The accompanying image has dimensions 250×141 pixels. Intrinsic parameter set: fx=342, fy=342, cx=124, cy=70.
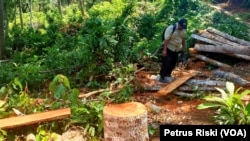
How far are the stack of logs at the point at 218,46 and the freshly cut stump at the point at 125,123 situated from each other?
5.48m

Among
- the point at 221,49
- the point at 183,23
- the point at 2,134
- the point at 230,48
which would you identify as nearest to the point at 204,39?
the point at 221,49

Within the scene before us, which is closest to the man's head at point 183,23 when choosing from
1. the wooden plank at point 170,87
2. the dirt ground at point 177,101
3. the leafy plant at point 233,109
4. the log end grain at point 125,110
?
the wooden plank at point 170,87

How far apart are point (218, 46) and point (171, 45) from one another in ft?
6.66

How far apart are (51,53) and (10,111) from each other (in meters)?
5.43

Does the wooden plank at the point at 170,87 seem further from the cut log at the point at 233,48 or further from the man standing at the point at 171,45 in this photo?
the cut log at the point at 233,48

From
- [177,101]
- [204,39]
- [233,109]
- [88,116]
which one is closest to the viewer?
[233,109]

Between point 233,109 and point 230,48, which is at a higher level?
point 230,48

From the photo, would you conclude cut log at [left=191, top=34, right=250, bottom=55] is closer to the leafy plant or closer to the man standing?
the man standing

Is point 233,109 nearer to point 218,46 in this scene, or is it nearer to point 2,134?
point 2,134

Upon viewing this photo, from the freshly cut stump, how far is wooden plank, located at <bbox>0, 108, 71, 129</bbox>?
145cm

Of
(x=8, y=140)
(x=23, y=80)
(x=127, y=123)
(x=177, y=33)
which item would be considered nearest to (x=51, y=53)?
(x=23, y=80)

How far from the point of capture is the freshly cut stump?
4.35m

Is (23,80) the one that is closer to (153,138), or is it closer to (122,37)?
(122,37)

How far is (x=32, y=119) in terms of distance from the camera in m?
5.65
